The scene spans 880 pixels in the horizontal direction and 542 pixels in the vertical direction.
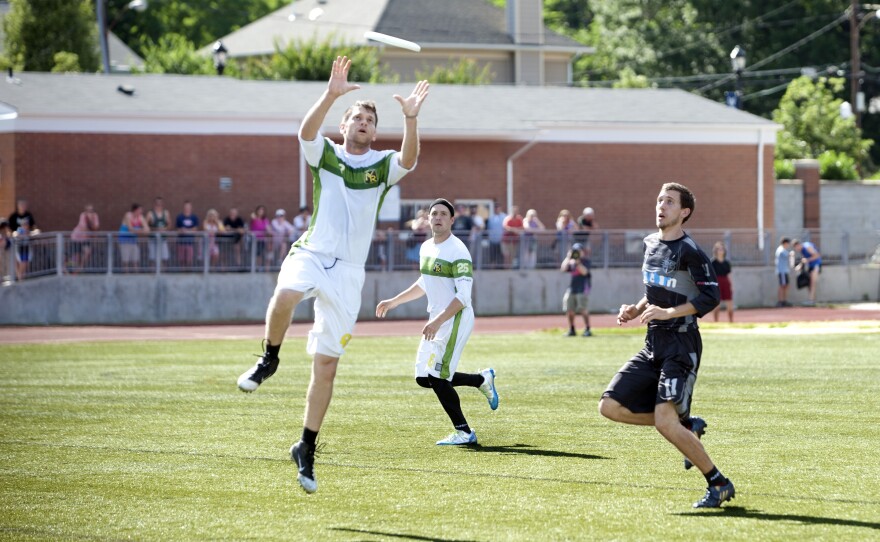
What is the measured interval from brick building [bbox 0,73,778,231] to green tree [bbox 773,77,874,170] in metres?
11.2

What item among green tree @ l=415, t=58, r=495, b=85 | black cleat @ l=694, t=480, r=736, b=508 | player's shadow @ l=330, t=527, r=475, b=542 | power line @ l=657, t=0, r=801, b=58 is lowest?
player's shadow @ l=330, t=527, r=475, b=542

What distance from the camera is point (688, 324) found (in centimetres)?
857

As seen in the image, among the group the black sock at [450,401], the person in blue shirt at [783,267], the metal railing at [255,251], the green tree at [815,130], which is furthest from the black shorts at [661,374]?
the green tree at [815,130]

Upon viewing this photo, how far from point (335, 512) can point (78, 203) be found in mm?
27457

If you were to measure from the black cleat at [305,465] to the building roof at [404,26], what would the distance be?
161 ft

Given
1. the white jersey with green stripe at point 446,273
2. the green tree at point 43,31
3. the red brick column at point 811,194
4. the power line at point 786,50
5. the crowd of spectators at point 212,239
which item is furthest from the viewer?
the power line at point 786,50

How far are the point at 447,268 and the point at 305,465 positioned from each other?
365cm

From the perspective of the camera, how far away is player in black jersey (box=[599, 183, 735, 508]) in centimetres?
843

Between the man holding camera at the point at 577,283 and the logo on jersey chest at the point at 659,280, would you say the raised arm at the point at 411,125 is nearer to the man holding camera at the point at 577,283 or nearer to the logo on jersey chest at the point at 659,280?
the logo on jersey chest at the point at 659,280

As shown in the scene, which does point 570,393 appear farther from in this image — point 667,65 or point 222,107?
point 667,65

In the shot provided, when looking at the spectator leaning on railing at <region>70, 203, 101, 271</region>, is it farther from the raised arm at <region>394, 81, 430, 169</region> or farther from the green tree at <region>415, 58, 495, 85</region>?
the green tree at <region>415, 58, 495, 85</region>

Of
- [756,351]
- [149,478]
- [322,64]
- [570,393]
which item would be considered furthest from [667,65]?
[149,478]

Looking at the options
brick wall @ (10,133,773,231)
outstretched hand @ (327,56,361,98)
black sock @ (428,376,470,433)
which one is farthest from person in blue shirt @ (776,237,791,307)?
outstretched hand @ (327,56,361,98)

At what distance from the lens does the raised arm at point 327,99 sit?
8.41 m
